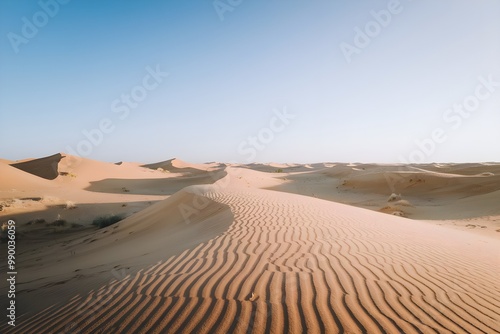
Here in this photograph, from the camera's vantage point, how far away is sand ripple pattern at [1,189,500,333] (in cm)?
217

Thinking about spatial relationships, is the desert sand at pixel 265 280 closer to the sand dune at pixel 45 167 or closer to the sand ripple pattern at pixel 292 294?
the sand ripple pattern at pixel 292 294

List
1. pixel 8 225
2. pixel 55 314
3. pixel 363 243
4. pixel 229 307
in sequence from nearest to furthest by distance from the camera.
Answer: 1. pixel 229 307
2. pixel 55 314
3. pixel 363 243
4. pixel 8 225

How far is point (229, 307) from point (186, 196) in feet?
25.9

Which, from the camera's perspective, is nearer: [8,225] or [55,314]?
[55,314]

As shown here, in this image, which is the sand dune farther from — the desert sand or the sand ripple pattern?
the sand ripple pattern

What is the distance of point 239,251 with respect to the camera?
380 centimetres

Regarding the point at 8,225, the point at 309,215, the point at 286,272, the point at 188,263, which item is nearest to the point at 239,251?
the point at 188,263

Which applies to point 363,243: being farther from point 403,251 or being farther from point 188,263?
point 188,263

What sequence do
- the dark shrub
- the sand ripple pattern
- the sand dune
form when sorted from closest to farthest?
the sand ripple pattern → the dark shrub → the sand dune

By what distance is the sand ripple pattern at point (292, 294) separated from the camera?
2168mm

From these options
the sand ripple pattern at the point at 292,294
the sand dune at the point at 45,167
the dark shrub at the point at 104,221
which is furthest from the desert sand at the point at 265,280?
the sand dune at the point at 45,167

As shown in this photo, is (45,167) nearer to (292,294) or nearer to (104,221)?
(104,221)

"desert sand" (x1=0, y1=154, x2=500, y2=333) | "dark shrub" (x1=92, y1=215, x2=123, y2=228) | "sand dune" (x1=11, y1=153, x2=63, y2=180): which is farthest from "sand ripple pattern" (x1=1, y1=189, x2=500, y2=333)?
"sand dune" (x1=11, y1=153, x2=63, y2=180)

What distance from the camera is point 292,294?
250 centimetres
